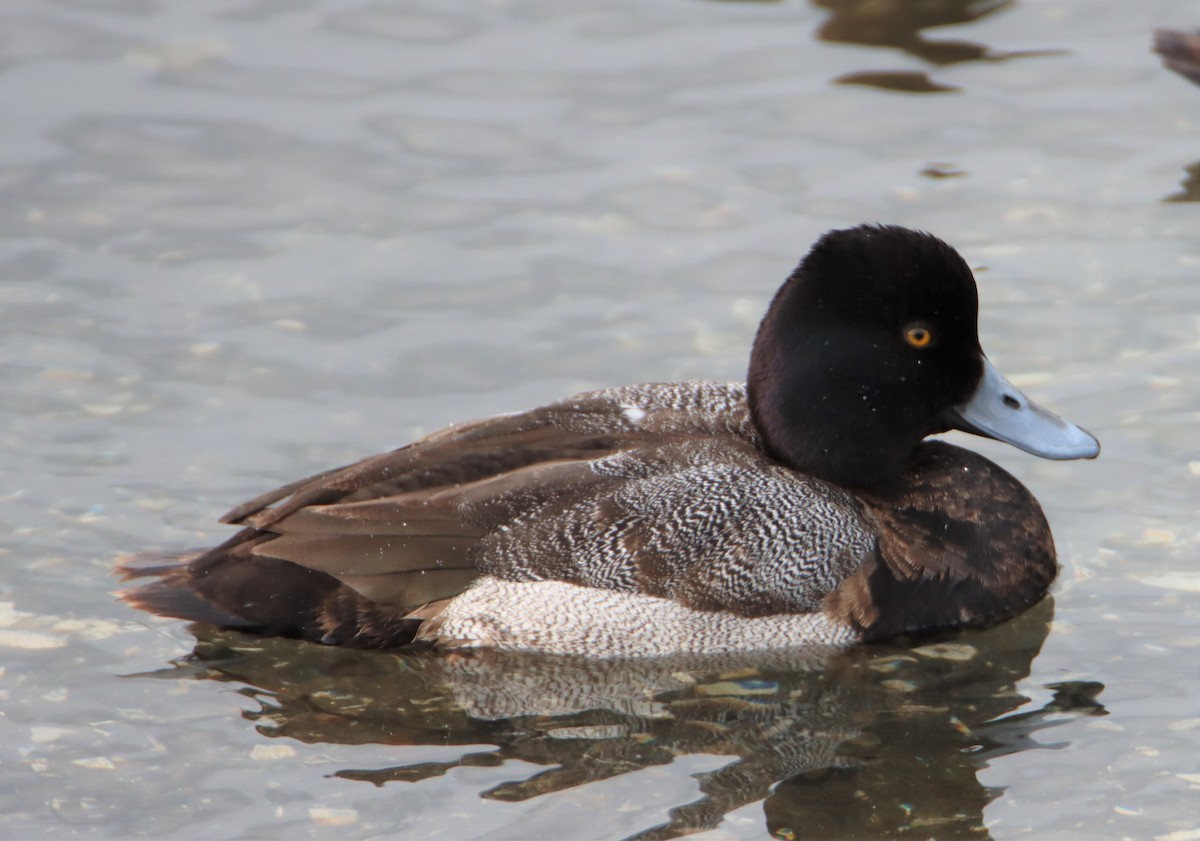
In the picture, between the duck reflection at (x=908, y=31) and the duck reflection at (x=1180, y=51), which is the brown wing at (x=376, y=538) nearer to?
the duck reflection at (x=908, y=31)

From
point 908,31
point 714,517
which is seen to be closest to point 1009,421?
point 714,517

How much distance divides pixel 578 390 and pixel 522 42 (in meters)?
3.50

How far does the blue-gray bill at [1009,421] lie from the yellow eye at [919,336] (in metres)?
0.29

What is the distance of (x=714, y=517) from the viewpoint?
19.9ft

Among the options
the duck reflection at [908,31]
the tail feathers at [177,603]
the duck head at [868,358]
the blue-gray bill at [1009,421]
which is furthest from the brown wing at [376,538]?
the duck reflection at [908,31]

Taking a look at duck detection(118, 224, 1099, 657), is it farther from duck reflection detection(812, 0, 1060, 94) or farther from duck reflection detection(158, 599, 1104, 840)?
duck reflection detection(812, 0, 1060, 94)

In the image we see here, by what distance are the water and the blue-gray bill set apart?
1.85 ft

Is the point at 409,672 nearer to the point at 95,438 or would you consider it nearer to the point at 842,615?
the point at 842,615

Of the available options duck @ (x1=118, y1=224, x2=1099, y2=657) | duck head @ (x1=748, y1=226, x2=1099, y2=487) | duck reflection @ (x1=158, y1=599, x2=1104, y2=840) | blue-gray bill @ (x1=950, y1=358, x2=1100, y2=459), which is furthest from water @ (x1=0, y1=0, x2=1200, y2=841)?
duck head @ (x1=748, y1=226, x2=1099, y2=487)

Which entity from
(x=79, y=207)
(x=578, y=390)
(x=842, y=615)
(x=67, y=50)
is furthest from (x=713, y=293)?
(x=67, y=50)

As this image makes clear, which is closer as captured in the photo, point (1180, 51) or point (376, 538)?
point (376, 538)

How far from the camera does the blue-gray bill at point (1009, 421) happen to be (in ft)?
21.2

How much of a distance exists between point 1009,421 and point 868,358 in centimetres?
61

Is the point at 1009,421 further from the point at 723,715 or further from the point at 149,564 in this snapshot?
the point at 149,564
